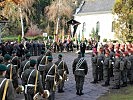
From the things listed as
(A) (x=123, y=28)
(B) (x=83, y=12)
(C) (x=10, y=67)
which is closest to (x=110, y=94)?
(C) (x=10, y=67)

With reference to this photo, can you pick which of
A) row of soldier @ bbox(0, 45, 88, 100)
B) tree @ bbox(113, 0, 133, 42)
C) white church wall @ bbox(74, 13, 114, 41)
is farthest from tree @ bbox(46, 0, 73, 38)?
row of soldier @ bbox(0, 45, 88, 100)

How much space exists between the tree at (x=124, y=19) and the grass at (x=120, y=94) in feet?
44.8

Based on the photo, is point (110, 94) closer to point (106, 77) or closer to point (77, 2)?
point (106, 77)

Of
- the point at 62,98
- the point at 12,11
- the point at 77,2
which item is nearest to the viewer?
the point at 62,98

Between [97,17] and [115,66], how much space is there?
4732 cm

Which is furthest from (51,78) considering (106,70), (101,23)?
(101,23)

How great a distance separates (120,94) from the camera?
1698 centimetres

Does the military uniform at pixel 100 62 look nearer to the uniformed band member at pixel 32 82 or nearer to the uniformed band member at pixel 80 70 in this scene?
the uniformed band member at pixel 80 70

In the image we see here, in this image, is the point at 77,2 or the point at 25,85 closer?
the point at 25,85

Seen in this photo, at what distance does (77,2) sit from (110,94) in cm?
6681

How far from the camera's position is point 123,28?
31.8m

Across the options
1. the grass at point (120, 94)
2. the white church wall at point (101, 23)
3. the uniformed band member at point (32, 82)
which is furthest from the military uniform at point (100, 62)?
the white church wall at point (101, 23)

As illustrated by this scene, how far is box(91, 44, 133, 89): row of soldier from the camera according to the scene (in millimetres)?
18062

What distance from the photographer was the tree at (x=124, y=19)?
31.0 metres
